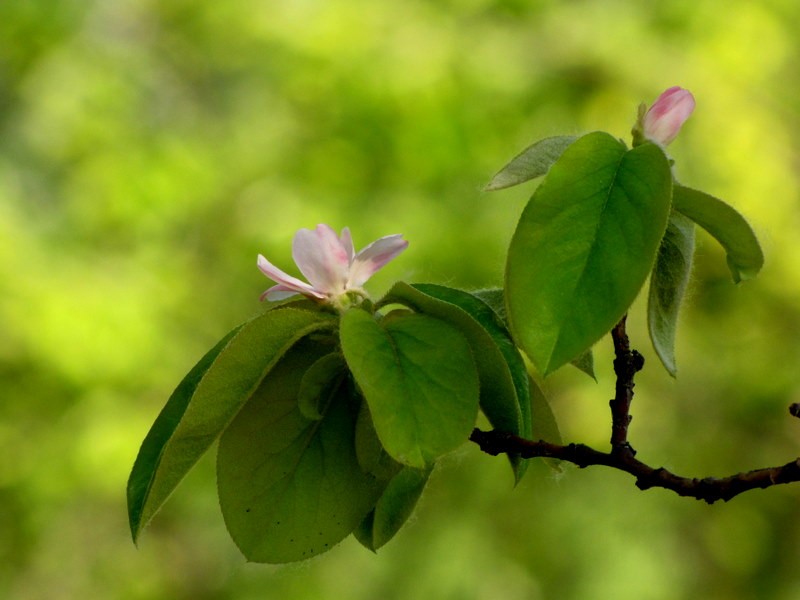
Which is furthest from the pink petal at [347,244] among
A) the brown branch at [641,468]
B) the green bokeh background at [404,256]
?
the green bokeh background at [404,256]

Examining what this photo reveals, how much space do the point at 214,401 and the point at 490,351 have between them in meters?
0.12

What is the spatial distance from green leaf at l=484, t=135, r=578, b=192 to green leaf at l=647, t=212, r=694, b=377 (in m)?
0.06

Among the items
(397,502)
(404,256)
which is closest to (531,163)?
(397,502)

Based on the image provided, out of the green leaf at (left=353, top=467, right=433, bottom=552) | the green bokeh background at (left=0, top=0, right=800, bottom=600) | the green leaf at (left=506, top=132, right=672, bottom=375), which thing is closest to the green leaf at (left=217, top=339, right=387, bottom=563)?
the green leaf at (left=353, top=467, right=433, bottom=552)

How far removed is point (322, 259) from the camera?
497 mm

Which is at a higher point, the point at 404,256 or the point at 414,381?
the point at 414,381

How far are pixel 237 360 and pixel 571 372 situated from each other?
2.35 metres

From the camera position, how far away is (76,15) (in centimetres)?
307

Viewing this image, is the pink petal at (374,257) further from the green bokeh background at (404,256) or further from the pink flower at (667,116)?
the green bokeh background at (404,256)

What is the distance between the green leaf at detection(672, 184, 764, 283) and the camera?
464mm

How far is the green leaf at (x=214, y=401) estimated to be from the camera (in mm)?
435

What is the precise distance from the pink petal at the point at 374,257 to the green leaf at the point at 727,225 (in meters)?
0.13

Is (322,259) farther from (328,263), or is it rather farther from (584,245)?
(584,245)

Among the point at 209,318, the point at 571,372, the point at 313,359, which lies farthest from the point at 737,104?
the point at 313,359
